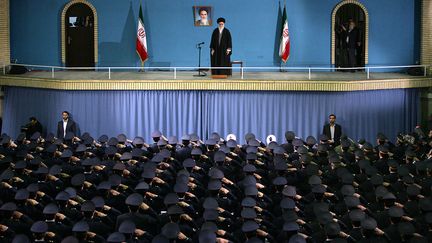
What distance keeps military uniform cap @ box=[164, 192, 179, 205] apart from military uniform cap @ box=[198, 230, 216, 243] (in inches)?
63.1

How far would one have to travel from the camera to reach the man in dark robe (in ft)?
69.3

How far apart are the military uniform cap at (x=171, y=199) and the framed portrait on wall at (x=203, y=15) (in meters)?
9.72

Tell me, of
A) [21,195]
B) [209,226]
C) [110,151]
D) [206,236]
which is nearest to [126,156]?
[110,151]

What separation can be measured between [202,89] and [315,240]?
27.6 feet

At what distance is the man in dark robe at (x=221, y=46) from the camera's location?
21109 millimetres

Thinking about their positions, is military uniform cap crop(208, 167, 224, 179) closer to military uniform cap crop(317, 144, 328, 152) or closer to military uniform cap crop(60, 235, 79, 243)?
military uniform cap crop(317, 144, 328, 152)

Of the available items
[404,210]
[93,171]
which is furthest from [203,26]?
[404,210]

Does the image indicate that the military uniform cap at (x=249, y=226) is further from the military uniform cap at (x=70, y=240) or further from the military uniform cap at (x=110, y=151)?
the military uniform cap at (x=110, y=151)

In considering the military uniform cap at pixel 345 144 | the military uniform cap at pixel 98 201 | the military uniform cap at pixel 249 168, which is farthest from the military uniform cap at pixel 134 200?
the military uniform cap at pixel 345 144

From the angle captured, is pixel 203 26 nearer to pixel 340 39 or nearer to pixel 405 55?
pixel 340 39

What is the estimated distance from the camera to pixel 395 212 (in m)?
13.6

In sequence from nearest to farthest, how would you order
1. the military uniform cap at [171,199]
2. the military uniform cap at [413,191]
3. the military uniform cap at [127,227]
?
the military uniform cap at [127,227] → the military uniform cap at [171,199] → the military uniform cap at [413,191]

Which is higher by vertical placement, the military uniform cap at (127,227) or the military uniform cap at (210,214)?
the military uniform cap at (210,214)

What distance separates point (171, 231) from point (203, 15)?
37.1ft
